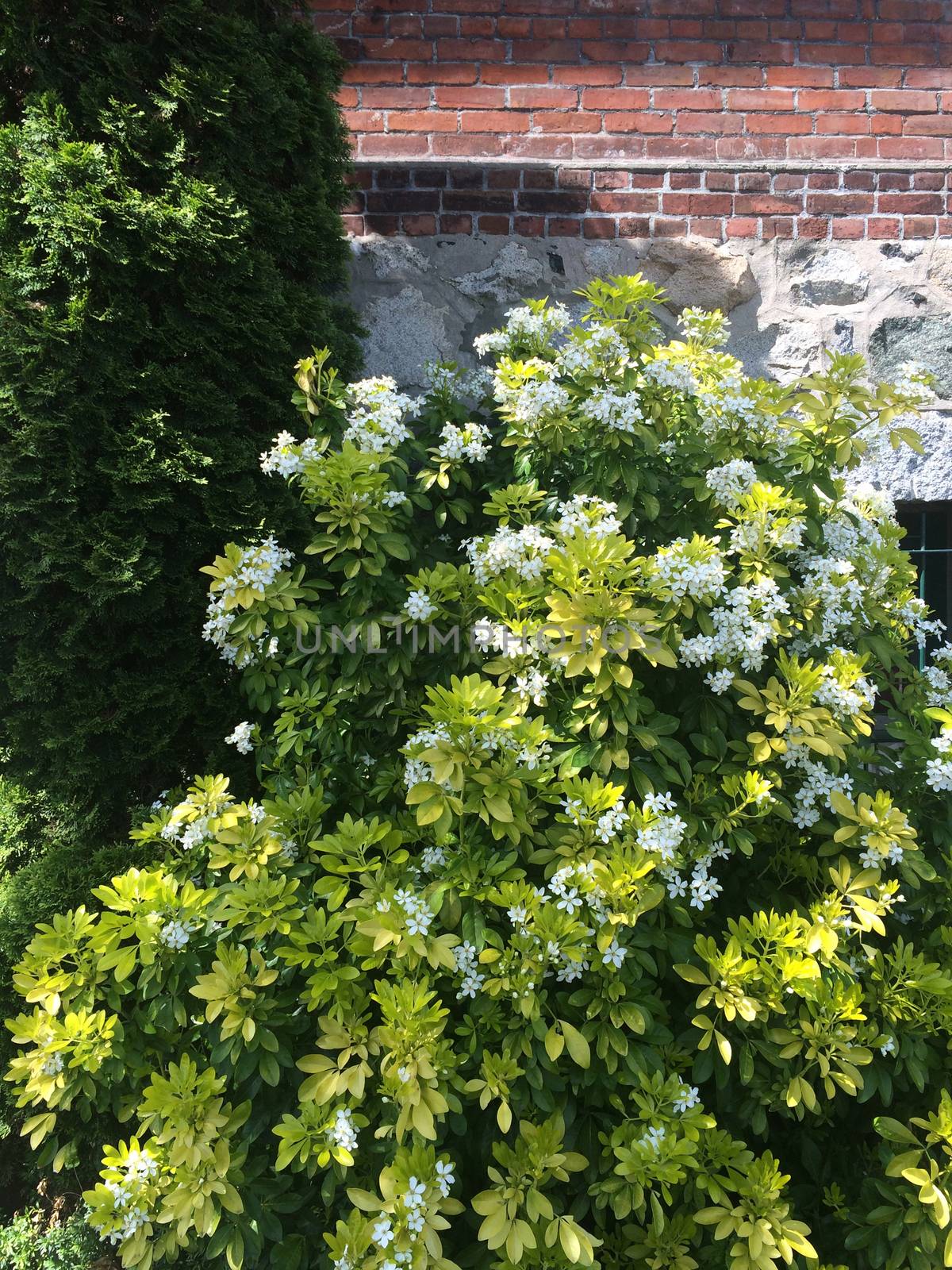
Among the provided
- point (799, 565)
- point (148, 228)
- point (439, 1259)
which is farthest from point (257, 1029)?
point (148, 228)

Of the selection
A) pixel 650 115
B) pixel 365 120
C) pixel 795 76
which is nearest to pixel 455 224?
pixel 365 120

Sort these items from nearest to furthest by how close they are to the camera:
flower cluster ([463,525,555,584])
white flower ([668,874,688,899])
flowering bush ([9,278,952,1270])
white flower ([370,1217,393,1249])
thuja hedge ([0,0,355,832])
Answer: white flower ([370,1217,393,1249]) → flowering bush ([9,278,952,1270]) → white flower ([668,874,688,899]) → flower cluster ([463,525,555,584]) → thuja hedge ([0,0,355,832])

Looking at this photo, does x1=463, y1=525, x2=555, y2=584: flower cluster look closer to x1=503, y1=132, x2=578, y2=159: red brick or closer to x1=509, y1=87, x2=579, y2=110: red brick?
x1=503, y1=132, x2=578, y2=159: red brick

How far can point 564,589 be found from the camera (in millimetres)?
1604

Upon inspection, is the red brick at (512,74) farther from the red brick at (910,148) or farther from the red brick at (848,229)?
the red brick at (910,148)

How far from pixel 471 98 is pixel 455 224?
Result: 1.44ft

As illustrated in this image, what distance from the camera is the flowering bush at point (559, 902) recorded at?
148 cm

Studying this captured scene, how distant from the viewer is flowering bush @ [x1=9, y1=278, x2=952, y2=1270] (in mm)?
1479

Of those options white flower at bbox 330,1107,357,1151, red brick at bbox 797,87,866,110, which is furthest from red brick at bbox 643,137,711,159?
white flower at bbox 330,1107,357,1151

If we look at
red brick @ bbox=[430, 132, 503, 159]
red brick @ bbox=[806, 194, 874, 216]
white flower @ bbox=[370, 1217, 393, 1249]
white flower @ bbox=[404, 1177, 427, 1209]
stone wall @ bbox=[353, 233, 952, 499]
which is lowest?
white flower @ bbox=[370, 1217, 393, 1249]

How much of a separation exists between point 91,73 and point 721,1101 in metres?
2.73

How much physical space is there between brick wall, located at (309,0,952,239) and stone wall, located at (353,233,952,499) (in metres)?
0.07

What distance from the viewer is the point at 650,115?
2992 millimetres

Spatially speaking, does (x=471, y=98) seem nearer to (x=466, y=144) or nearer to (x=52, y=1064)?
(x=466, y=144)
